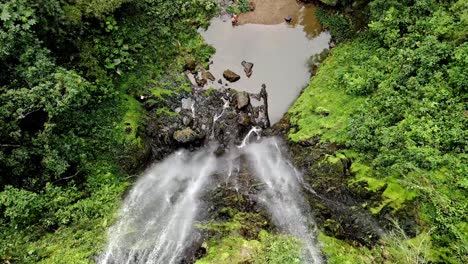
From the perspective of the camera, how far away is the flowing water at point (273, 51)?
17844 mm

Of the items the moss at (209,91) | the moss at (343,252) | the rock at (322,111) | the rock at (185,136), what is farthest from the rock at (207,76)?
the moss at (343,252)

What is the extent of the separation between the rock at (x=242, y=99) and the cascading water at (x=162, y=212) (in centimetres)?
272

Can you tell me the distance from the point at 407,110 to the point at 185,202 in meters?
8.80

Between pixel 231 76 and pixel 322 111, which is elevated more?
pixel 322 111

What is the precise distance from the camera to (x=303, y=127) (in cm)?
1574

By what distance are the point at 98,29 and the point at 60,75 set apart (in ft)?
17.0

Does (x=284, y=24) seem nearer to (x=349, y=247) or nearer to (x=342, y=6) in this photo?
(x=342, y=6)

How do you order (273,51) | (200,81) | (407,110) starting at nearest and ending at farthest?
1. (407,110)
2. (200,81)
3. (273,51)

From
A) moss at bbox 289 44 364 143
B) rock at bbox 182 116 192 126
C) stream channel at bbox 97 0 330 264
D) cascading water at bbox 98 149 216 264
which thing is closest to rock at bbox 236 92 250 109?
stream channel at bbox 97 0 330 264

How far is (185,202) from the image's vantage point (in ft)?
46.6

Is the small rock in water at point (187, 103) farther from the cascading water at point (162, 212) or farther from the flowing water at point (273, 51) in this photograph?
the cascading water at point (162, 212)

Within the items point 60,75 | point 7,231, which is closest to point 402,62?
point 60,75

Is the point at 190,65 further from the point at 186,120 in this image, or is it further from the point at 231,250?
the point at 231,250

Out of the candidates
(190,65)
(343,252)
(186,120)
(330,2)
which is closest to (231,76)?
(190,65)
